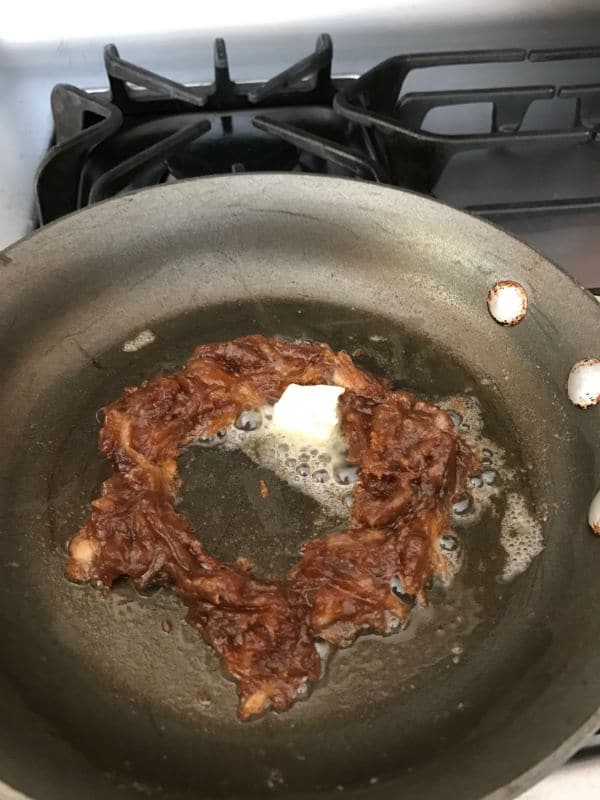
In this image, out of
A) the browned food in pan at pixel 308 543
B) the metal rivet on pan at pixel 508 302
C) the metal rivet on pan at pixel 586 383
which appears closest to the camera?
the browned food in pan at pixel 308 543

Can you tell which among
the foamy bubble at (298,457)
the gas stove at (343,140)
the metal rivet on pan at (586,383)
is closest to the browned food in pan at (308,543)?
the foamy bubble at (298,457)

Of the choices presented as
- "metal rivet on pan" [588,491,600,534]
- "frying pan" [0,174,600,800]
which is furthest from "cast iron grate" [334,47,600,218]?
"metal rivet on pan" [588,491,600,534]

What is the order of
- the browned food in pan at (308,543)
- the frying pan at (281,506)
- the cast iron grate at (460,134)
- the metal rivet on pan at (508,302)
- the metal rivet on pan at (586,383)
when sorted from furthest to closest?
1. the cast iron grate at (460,134)
2. the metal rivet on pan at (508,302)
3. the metal rivet on pan at (586,383)
4. the browned food in pan at (308,543)
5. the frying pan at (281,506)

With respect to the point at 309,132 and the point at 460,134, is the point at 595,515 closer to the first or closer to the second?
the point at 460,134

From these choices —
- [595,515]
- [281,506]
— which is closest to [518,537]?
[595,515]

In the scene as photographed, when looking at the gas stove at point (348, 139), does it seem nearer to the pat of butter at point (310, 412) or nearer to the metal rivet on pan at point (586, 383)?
the metal rivet on pan at point (586, 383)

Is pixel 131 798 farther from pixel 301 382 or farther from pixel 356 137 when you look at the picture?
pixel 356 137

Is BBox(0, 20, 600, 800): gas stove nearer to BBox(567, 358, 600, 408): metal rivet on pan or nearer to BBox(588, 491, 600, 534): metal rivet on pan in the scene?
BBox(567, 358, 600, 408): metal rivet on pan
